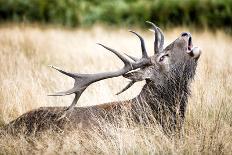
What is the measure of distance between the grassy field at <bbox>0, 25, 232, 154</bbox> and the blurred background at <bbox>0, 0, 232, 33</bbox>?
4292mm

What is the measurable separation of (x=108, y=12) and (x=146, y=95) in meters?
13.5

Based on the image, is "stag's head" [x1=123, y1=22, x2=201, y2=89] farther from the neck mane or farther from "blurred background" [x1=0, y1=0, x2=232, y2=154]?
"blurred background" [x1=0, y1=0, x2=232, y2=154]

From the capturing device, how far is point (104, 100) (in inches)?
281

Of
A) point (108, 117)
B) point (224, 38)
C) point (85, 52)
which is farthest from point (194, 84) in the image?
point (224, 38)

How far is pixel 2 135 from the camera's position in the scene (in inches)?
221

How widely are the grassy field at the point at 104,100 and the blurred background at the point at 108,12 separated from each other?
429 centimetres

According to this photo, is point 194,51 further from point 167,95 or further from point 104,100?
point 104,100

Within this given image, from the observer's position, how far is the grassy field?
5277mm

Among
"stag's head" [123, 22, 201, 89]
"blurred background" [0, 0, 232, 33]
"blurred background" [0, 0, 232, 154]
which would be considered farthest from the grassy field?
"blurred background" [0, 0, 232, 33]

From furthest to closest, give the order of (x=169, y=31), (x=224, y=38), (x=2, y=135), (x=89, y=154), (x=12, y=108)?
1. (x=169, y=31)
2. (x=224, y=38)
3. (x=12, y=108)
4. (x=2, y=135)
5. (x=89, y=154)

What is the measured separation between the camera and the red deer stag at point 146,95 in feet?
18.6

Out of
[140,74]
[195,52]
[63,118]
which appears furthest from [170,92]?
[63,118]

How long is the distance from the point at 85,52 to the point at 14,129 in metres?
6.95

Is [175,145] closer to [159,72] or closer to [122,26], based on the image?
[159,72]
